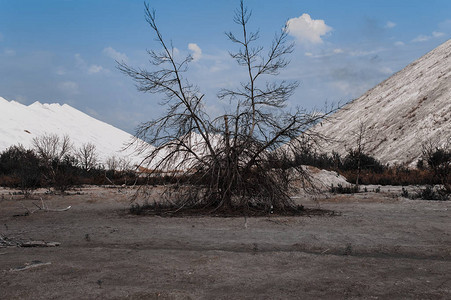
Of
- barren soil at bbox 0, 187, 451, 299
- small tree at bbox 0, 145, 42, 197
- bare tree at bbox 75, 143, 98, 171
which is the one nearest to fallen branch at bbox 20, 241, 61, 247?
barren soil at bbox 0, 187, 451, 299

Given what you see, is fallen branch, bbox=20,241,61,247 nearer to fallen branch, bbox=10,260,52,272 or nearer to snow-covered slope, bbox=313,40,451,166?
fallen branch, bbox=10,260,52,272

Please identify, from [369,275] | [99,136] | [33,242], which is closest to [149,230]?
[33,242]

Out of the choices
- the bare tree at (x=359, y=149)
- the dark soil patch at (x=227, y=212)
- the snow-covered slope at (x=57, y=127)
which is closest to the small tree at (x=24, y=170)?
the dark soil patch at (x=227, y=212)

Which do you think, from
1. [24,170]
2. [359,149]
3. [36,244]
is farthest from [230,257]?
[24,170]

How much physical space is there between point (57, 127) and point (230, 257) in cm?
5668

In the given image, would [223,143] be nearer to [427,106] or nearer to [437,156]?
[437,156]

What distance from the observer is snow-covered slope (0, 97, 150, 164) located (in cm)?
5159

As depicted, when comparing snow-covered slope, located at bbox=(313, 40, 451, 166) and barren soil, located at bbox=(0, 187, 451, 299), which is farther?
snow-covered slope, located at bbox=(313, 40, 451, 166)

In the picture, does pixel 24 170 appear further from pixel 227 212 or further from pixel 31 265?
pixel 31 265

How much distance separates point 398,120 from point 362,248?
32888 mm

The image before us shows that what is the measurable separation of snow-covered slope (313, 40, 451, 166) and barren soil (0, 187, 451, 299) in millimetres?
19839

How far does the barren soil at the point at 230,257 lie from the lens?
5293 mm

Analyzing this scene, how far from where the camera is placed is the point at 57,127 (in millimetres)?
59469

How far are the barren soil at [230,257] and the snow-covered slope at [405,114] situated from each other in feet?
65.1
